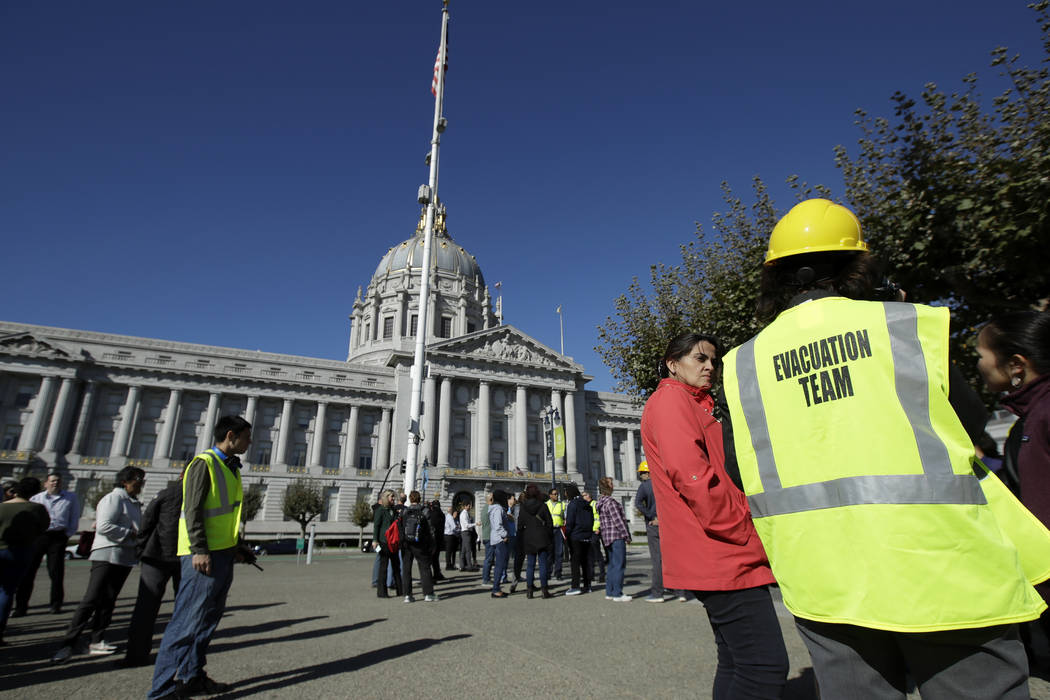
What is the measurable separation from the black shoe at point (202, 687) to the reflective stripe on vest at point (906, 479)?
4.32 m

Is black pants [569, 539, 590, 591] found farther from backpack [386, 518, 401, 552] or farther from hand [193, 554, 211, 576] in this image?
hand [193, 554, 211, 576]

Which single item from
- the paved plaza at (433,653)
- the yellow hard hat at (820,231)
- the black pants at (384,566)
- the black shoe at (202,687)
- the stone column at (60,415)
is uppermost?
the stone column at (60,415)

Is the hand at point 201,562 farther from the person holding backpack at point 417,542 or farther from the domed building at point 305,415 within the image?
the domed building at point 305,415

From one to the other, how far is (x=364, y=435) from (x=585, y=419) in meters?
22.3

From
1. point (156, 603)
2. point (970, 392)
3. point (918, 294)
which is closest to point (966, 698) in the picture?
point (970, 392)

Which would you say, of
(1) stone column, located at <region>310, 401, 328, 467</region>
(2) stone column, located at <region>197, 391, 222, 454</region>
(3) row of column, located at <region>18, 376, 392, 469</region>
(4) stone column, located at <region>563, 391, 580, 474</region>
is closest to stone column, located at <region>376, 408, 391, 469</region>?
(3) row of column, located at <region>18, 376, 392, 469</region>

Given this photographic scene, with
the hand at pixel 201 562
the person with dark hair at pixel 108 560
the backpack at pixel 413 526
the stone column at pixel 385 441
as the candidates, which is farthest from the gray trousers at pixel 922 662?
the stone column at pixel 385 441

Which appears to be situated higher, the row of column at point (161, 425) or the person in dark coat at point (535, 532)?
the row of column at point (161, 425)

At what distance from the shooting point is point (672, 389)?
2.74 metres

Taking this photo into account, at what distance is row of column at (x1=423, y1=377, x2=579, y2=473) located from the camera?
49594 mm

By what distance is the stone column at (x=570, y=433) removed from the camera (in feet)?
174

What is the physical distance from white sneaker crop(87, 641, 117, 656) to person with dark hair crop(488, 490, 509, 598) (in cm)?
572

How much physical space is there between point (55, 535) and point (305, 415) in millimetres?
46233

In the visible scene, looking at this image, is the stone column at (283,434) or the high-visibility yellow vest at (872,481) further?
the stone column at (283,434)
